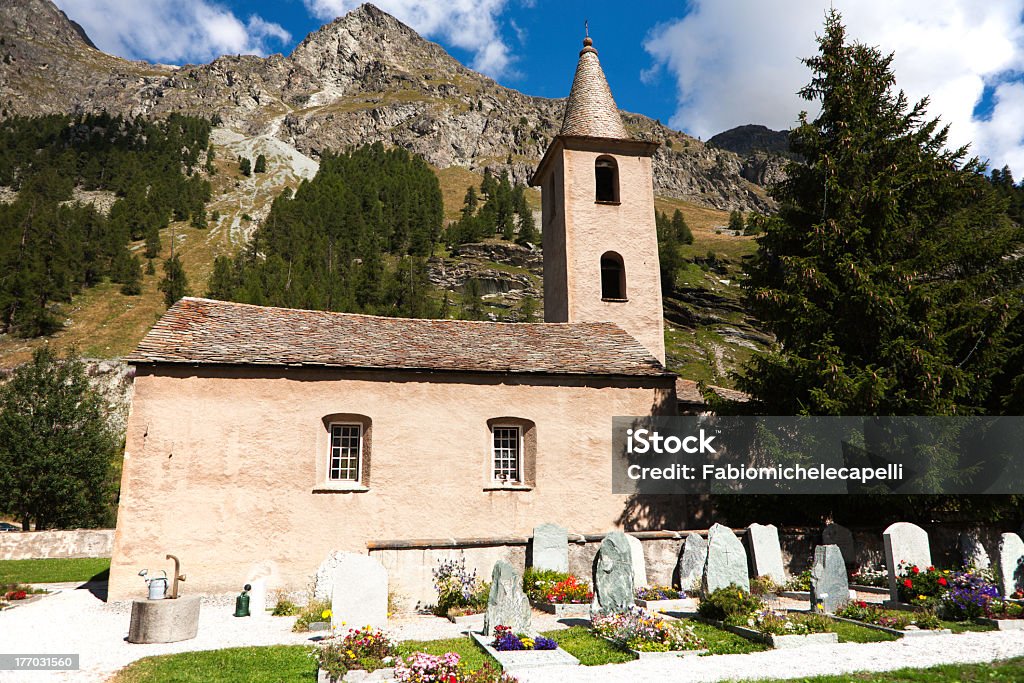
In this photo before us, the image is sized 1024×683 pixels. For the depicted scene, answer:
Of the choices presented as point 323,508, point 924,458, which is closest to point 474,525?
point 323,508

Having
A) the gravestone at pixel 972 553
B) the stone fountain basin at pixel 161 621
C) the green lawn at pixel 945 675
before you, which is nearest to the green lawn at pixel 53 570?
the stone fountain basin at pixel 161 621

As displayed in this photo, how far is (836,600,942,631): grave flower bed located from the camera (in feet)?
36.4

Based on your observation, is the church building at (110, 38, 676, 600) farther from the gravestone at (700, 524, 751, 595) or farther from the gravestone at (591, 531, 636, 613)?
the gravestone at (700, 524, 751, 595)

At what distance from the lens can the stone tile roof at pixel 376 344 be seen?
16.6 meters

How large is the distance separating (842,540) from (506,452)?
365 inches

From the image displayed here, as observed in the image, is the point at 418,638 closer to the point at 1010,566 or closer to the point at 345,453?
the point at 345,453

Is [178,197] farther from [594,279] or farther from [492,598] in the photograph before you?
[492,598]

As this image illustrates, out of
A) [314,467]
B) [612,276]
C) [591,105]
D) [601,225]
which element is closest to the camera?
[314,467]

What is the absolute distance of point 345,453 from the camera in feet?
56.6

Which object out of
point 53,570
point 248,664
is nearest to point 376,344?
point 248,664

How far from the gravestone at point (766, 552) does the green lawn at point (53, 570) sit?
1953cm

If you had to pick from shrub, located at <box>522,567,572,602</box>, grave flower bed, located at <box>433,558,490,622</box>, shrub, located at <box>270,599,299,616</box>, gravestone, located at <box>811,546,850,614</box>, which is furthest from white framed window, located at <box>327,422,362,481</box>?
gravestone, located at <box>811,546,850,614</box>

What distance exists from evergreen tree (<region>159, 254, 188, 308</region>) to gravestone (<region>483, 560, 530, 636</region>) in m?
74.3

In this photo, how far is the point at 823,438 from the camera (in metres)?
15.5
